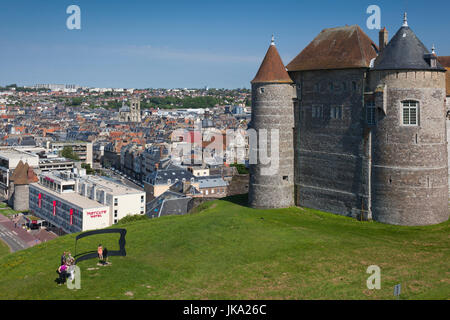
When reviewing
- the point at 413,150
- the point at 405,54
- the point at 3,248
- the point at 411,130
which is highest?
the point at 405,54

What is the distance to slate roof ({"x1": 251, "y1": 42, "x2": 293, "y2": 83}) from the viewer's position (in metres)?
48.1

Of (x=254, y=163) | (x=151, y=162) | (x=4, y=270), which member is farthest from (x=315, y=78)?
(x=151, y=162)

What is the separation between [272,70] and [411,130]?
45.8 ft

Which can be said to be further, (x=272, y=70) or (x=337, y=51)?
(x=272, y=70)

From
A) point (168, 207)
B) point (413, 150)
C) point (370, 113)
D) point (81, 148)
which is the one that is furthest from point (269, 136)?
point (81, 148)

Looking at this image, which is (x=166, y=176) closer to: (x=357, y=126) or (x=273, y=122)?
(x=273, y=122)

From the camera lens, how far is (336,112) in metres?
45.7

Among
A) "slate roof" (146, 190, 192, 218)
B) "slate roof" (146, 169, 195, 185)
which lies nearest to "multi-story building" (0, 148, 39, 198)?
"slate roof" (146, 169, 195, 185)

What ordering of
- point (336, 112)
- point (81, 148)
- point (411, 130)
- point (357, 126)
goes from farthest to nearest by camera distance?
1. point (81, 148)
2. point (336, 112)
3. point (357, 126)
4. point (411, 130)

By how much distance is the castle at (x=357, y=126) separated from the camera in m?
40.9

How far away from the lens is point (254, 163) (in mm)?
49375

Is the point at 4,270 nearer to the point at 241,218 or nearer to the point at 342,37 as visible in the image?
the point at 241,218

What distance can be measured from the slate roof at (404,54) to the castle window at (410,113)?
8.86 ft
